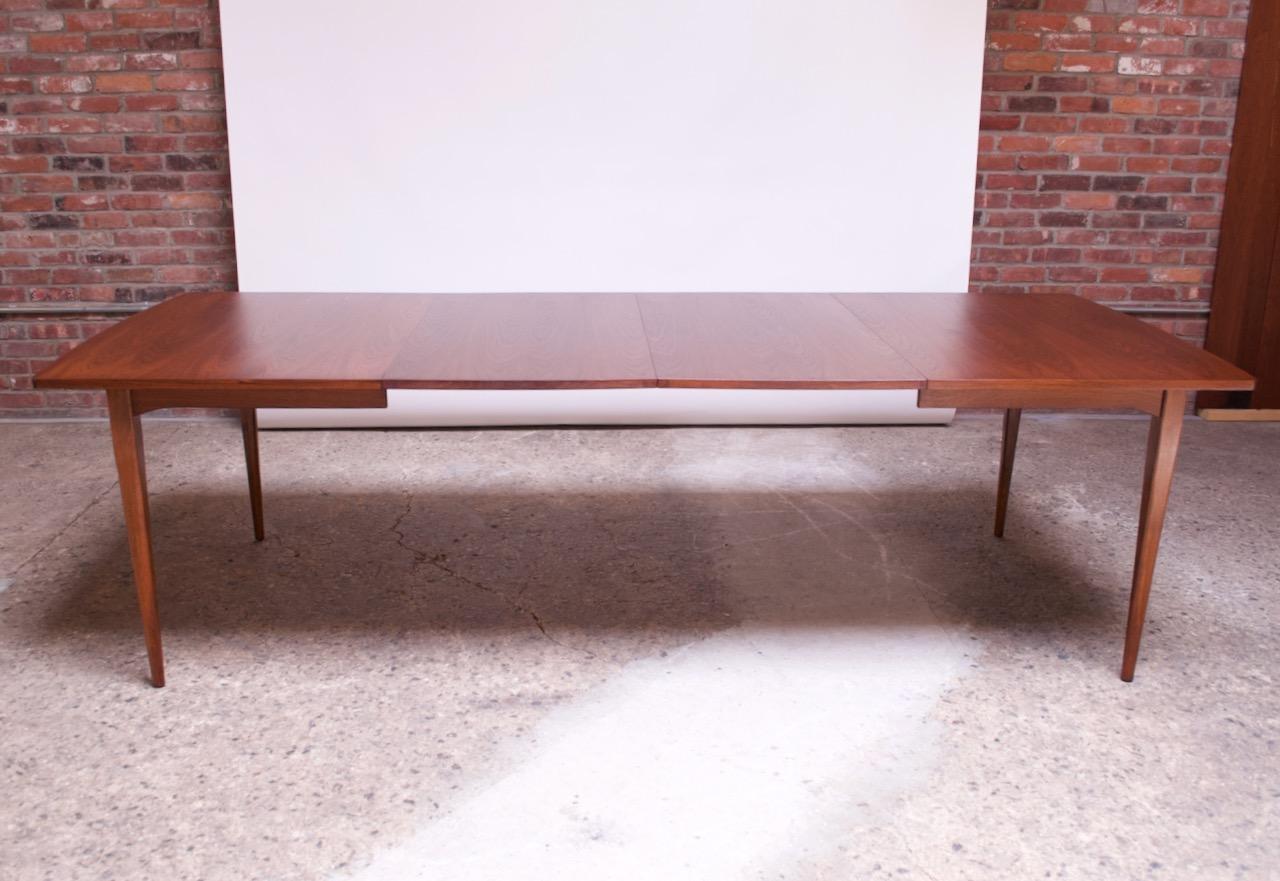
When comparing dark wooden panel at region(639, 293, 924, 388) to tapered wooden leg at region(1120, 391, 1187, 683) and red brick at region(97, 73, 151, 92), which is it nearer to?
tapered wooden leg at region(1120, 391, 1187, 683)

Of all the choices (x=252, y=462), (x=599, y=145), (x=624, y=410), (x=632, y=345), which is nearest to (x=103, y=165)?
(x=252, y=462)

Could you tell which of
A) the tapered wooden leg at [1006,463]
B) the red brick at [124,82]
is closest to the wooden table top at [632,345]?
the tapered wooden leg at [1006,463]

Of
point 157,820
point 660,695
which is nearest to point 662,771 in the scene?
point 660,695

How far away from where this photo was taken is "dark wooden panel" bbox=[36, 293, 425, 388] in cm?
217

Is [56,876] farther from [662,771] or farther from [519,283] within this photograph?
[519,283]

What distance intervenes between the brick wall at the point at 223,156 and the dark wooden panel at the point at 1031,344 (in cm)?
135

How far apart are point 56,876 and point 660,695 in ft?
3.80

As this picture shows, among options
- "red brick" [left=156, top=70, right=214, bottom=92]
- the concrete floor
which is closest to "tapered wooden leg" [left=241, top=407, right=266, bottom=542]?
the concrete floor

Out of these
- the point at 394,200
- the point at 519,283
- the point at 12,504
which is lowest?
the point at 12,504

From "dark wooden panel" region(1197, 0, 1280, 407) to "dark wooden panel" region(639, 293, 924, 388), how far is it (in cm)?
221

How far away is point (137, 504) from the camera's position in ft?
7.61

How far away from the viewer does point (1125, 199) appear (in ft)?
14.2

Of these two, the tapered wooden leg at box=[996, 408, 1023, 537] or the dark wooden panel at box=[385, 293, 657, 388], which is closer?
the dark wooden panel at box=[385, 293, 657, 388]

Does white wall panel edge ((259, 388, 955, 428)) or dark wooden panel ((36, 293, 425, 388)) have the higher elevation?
→ dark wooden panel ((36, 293, 425, 388))
